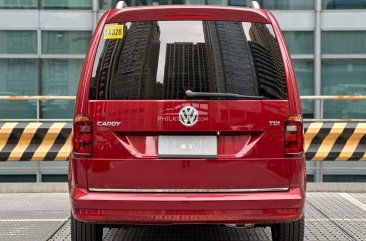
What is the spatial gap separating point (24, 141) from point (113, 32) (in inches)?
192

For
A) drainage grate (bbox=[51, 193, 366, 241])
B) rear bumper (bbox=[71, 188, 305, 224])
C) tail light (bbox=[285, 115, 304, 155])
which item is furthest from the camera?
drainage grate (bbox=[51, 193, 366, 241])

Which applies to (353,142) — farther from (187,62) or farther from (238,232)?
(187,62)

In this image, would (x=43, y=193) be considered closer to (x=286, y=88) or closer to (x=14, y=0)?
(x=286, y=88)

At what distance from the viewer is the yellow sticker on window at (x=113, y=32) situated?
4383mm

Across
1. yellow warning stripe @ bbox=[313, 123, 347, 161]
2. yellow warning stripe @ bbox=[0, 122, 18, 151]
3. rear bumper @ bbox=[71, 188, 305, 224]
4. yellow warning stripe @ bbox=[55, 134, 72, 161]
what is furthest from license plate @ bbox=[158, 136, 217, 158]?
yellow warning stripe @ bbox=[0, 122, 18, 151]

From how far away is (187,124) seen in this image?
4.20 meters

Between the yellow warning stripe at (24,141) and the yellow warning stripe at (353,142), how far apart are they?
4.39m

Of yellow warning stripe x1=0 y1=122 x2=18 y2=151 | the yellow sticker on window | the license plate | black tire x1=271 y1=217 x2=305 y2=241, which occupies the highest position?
the yellow sticker on window

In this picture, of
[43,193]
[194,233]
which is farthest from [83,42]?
[194,233]

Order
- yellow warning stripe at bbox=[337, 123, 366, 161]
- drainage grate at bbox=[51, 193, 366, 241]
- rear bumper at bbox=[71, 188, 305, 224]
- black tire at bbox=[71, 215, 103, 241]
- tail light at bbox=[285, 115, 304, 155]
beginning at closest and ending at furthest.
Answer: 1. rear bumper at bbox=[71, 188, 305, 224]
2. tail light at bbox=[285, 115, 304, 155]
3. black tire at bbox=[71, 215, 103, 241]
4. drainage grate at bbox=[51, 193, 366, 241]
5. yellow warning stripe at bbox=[337, 123, 366, 161]

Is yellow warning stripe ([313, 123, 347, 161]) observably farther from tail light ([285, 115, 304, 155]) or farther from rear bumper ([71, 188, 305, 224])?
rear bumper ([71, 188, 305, 224])

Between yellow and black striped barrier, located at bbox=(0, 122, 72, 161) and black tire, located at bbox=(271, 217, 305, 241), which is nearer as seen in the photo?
black tire, located at bbox=(271, 217, 305, 241)

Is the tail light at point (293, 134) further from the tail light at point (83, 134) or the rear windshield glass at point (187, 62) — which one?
the tail light at point (83, 134)

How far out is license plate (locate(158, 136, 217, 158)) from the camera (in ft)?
13.9
